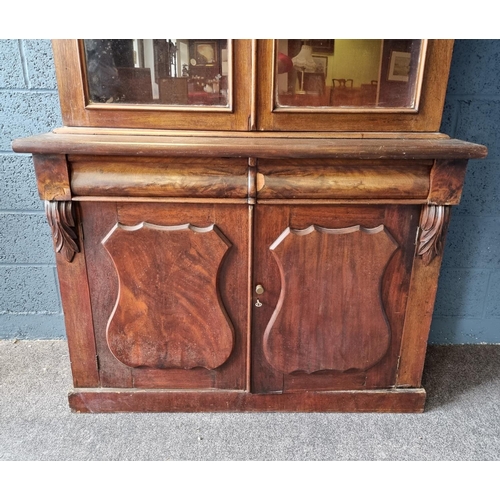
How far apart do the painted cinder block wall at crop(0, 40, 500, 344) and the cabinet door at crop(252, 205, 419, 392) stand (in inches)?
21.8

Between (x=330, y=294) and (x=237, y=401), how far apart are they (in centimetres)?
49

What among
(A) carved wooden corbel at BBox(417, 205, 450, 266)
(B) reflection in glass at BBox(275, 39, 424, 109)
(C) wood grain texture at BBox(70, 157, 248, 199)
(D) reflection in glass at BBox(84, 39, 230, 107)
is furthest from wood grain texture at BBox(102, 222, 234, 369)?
(A) carved wooden corbel at BBox(417, 205, 450, 266)

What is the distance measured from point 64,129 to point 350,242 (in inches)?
34.2

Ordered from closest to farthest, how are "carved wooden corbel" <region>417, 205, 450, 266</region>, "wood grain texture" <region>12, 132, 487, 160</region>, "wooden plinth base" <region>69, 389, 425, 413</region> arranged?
"wood grain texture" <region>12, 132, 487, 160</region>
"carved wooden corbel" <region>417, 205, 450, 266</region>
"wooden plinth base" <region>69, 389, 425, 413</region>

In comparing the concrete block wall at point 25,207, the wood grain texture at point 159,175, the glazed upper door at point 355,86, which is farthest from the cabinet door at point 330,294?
the concrete block wall at point 25,207

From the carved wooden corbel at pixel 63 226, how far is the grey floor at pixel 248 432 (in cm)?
58

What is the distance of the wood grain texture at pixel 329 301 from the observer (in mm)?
1215

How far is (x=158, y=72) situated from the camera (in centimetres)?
114

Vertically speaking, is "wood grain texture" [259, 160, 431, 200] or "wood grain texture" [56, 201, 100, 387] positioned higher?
"wood grain texture" [259, 160, 431, 200]

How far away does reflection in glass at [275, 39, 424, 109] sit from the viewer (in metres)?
1.12

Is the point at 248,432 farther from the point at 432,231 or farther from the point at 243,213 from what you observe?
the point at 432,231

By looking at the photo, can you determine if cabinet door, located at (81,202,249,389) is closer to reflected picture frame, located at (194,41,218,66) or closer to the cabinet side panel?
the cabinet side panel

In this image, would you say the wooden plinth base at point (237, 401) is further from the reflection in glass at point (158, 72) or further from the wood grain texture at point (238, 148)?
the reflection in glass at point (158, 72)

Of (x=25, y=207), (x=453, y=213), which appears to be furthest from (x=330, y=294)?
(x=25, y=207)
